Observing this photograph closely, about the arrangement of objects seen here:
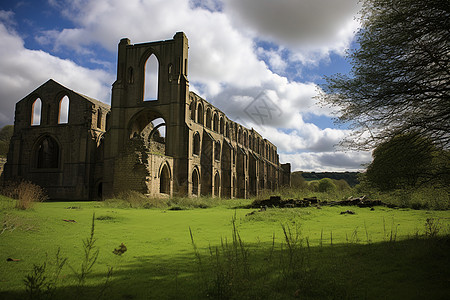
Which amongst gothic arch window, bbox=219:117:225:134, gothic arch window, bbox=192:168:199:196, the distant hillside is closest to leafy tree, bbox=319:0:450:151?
gothic arch window, bbox=192:168:199:196

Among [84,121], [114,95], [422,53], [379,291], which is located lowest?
[379,291]

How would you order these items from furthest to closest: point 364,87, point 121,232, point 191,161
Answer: point 191,161 < point 121,232 < point 364,87

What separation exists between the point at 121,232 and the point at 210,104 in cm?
2580

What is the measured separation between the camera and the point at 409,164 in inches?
216

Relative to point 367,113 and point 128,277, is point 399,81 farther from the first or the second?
point 128,277

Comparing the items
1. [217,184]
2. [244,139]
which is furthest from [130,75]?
[244,139]

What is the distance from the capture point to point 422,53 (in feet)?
17.6

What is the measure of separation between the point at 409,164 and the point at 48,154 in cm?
3271

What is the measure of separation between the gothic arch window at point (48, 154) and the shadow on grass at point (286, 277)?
30.6 meters

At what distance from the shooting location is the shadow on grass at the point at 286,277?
3020 mm

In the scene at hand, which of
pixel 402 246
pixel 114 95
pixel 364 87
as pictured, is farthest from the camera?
pixel 114 95

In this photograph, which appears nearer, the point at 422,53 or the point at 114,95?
the point at 422,53

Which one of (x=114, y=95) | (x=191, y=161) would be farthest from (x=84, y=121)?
(x=191, y=161)

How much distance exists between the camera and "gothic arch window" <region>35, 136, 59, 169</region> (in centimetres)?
3048
